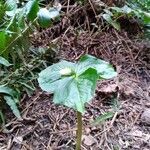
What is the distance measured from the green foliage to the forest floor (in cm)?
29

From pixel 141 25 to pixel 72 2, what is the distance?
431 mm

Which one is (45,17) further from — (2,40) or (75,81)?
(75,81)

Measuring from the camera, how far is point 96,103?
1451 millimetres

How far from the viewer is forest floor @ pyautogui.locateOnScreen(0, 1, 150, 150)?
1279mm

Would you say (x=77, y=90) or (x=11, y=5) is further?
(x=11, y=5)

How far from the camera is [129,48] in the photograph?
70.7 inches

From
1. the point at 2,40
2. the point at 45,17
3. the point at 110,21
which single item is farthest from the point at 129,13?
the point at 2,40

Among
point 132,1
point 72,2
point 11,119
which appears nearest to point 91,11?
point 72,2

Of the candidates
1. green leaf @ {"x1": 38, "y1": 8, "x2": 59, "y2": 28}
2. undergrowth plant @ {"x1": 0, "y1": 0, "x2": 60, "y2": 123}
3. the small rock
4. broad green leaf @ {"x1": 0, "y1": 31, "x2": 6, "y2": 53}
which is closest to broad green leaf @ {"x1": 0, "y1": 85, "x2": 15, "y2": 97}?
undergrowth plant @ {"x1": 0, "y1": 0, "x2": 60, "y2": 123}

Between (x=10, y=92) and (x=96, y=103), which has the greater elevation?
(x=10, y=92)

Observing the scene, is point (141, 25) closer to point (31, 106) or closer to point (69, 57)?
point (69, 57)

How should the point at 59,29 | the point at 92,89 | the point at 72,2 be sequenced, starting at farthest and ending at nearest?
the point at 72,2
the point at 59,29
the point at 92,89

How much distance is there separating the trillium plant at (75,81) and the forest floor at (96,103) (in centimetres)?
17

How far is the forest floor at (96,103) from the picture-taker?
1.28 m
